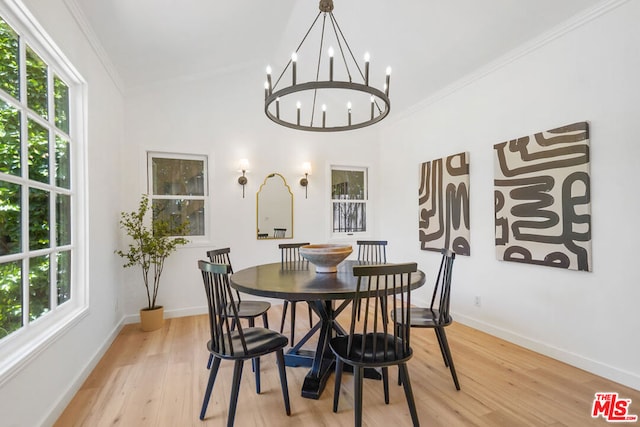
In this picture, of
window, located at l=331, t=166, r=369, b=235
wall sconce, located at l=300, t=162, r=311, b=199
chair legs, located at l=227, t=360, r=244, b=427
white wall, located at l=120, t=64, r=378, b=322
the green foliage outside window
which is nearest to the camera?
the green foliage outside window

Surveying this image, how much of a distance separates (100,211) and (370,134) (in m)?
3.76

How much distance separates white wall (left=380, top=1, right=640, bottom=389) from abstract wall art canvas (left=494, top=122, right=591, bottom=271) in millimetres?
74

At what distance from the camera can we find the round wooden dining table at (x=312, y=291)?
1.87m

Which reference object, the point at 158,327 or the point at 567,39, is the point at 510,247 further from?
the point at 158,327

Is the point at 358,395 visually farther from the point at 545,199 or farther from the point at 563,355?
the point at 545,199

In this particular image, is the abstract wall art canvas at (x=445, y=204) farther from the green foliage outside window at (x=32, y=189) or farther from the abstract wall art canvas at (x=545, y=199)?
the green foliage outside window at (x=32, y=189)

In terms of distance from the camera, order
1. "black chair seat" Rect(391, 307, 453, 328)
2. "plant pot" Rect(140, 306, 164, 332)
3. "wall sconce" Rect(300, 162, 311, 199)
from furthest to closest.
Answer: "wall sconce" Rect(300, 162, 311, 199), "plant pot" Rect(140, 306, 164, 332), "black chair seat" Rect(391, 307, 453, 328)

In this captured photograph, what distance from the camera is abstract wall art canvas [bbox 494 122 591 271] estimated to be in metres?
2.50

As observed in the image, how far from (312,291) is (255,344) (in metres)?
0.48

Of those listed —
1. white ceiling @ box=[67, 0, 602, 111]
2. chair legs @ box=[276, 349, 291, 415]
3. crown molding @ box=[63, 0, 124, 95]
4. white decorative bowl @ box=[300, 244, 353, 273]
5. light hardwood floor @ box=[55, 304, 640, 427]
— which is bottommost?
light hardwood floor @ box=[55, 304, 640, 427]

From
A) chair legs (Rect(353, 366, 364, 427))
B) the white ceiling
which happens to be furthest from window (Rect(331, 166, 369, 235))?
chair legs (Rect(353, 366, 364, 427))

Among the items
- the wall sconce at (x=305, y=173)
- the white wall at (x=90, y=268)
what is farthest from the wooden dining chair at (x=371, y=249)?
the white wall at (x=90, y=268)

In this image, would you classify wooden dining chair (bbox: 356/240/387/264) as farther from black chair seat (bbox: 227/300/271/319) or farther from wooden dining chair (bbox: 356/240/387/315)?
black chair seat (bbox: 227/300/271/319)

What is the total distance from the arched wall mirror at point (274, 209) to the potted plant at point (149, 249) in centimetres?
100
